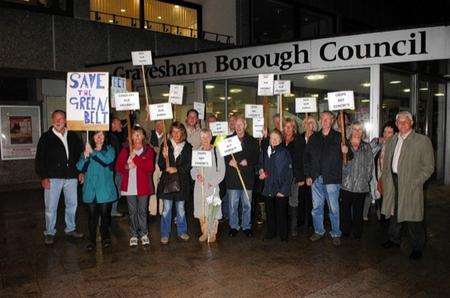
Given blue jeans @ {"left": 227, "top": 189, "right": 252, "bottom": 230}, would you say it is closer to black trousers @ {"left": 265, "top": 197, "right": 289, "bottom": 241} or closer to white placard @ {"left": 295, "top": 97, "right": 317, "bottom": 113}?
black trousers @ {"left": 265, "top": 197, "right": 289, "bottom": 241}

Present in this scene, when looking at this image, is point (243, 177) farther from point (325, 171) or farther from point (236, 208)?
point (325, 171)

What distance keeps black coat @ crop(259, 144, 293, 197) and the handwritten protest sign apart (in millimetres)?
2624

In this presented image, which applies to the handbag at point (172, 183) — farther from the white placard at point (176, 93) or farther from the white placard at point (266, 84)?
the white placard at point (266, 84)

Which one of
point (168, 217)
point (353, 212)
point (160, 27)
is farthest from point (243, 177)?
point (160, 27)

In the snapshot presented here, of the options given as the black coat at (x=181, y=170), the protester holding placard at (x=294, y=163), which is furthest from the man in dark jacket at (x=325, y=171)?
the black coat at (x=181, y=170)

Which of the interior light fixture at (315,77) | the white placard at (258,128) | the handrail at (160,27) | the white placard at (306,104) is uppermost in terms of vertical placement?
the handrail at (160,27)

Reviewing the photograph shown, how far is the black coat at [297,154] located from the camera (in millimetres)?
A: 6906

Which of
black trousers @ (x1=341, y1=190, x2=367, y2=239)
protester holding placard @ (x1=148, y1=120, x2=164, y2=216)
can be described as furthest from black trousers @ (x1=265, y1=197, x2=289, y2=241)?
protester holding placard @ (x1=148, y1=120, x2=164, y2=216)

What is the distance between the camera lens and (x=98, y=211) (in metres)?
6.39

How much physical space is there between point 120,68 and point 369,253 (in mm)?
9426

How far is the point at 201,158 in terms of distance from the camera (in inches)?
252

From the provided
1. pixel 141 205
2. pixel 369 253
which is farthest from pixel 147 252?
pixel 369 253

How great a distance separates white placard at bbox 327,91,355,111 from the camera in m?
6.59

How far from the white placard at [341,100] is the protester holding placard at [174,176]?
2.42 meters
